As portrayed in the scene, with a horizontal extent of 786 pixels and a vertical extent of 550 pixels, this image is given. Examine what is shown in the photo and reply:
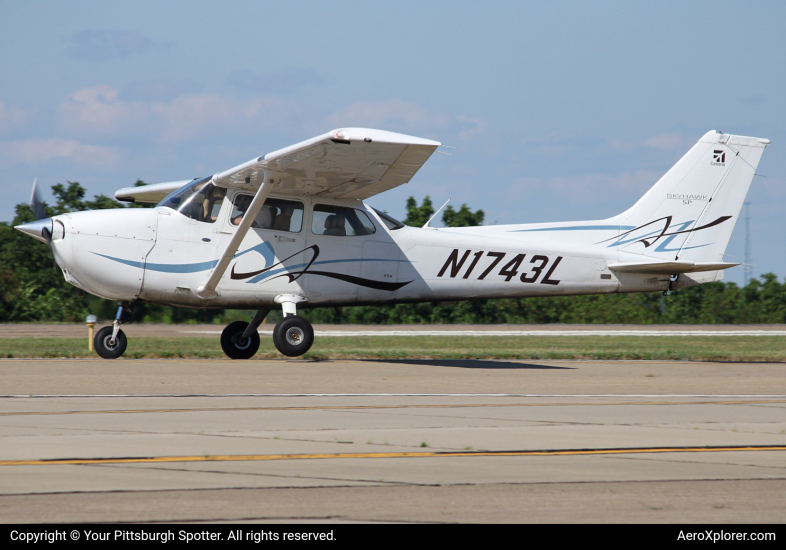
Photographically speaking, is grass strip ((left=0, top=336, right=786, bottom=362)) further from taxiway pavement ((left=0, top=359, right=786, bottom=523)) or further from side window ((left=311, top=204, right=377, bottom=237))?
taxiway pavement ((left=0, top=359, right=786, bottom=523))

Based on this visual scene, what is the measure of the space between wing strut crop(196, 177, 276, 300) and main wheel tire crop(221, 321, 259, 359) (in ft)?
3.24

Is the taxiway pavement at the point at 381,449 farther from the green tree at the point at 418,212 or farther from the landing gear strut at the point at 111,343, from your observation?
the green tree at the point at 418,212

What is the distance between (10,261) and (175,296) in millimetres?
20359

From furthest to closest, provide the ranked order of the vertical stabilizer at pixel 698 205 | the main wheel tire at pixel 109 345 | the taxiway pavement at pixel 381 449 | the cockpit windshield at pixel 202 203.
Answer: the vertical stabilizer at pixel 698 205 < the cockpit windshield at pixel 202 203 < the main wheel tire at pixel 109 345 < the taxiway pavement at pixel 381 449

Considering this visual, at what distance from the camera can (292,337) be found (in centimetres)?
1334

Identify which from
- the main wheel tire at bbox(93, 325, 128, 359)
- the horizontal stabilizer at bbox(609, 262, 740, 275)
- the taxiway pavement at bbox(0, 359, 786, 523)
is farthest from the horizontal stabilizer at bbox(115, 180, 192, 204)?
the horizontal stabilizer at bbox(609, 262, 740, 275)

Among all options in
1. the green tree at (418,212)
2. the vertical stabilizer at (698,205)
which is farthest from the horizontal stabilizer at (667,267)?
the green tree at (418,212)

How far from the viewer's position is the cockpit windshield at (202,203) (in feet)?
43.9

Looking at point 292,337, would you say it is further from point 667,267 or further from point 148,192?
point 667,267

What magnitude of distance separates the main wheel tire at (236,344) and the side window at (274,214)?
1817mm

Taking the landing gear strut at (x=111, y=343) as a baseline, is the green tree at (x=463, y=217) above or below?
above
